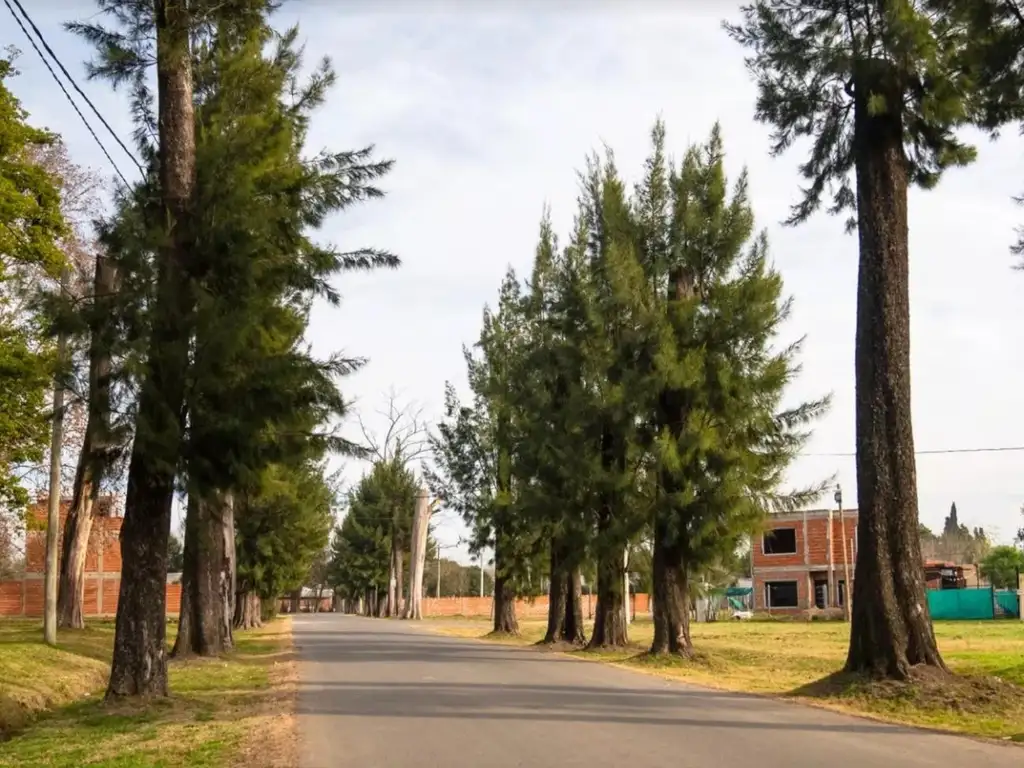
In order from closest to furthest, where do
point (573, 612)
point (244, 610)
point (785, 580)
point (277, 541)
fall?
point (573, 612)
point (277, 541)
point (244, 610)
point (785, 580)

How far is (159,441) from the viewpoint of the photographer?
1327 centimetres

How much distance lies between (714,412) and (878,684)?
10176 millimetres

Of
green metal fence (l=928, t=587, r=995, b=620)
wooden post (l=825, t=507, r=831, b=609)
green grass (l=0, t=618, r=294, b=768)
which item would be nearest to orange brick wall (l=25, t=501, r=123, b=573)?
green grass (l=0, t=618, r=294, b=768)

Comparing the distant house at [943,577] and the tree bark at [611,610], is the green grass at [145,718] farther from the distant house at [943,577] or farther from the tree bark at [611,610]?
the distant house at [943,577]

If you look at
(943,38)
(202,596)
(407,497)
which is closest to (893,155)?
(943,38)

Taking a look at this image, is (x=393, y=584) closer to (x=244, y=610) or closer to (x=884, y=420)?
(x=244, y=610)

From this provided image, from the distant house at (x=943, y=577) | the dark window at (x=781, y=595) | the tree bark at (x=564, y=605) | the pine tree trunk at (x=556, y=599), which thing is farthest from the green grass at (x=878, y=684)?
the distant house at (x=943, y=577)

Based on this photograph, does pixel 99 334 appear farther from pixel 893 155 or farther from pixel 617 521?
pixel 617 521

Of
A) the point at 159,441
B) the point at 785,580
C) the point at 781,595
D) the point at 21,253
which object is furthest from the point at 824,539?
the point at 159,441

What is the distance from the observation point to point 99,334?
13828 millimetres

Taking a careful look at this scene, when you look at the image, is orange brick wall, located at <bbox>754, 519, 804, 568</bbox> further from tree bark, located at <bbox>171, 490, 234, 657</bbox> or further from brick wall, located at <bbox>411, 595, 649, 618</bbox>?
tree bark, located at <bbox>171, 490, 234, 657</bbox>

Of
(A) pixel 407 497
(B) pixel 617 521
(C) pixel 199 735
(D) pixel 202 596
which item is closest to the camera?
(C) pixel 199 735

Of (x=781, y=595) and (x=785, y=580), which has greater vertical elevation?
(x=785, y=580)

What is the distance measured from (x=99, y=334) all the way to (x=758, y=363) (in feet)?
48.6
